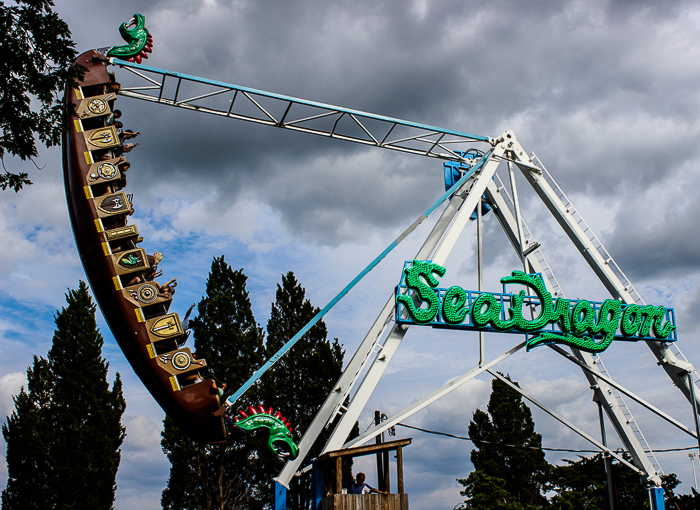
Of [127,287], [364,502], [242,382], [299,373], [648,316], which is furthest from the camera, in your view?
[299,373]

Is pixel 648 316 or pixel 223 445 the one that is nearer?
pixel 648 316

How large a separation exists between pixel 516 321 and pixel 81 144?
14137 mm

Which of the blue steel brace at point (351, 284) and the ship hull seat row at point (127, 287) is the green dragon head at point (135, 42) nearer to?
the ship hull seat row at point (127, 287)

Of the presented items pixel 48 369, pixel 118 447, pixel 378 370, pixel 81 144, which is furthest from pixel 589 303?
pixel 48 369

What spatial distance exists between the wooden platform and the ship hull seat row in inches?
131

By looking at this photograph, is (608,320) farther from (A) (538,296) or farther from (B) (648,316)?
(A) (538,296)

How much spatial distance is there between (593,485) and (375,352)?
76.5 feet

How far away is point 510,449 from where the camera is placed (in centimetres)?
4041

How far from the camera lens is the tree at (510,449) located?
1554 inches

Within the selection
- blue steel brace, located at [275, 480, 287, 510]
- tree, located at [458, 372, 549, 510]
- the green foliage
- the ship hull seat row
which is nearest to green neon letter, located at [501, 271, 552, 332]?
blue steel brace, located at [275, 480, 287, 510]

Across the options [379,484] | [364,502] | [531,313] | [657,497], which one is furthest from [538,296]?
[364,502]

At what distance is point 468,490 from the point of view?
3650cm

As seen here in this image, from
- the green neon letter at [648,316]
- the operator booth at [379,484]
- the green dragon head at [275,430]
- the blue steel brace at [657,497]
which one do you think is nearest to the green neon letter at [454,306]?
the operator booth at [379,484]

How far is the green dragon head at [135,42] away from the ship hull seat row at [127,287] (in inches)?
112
